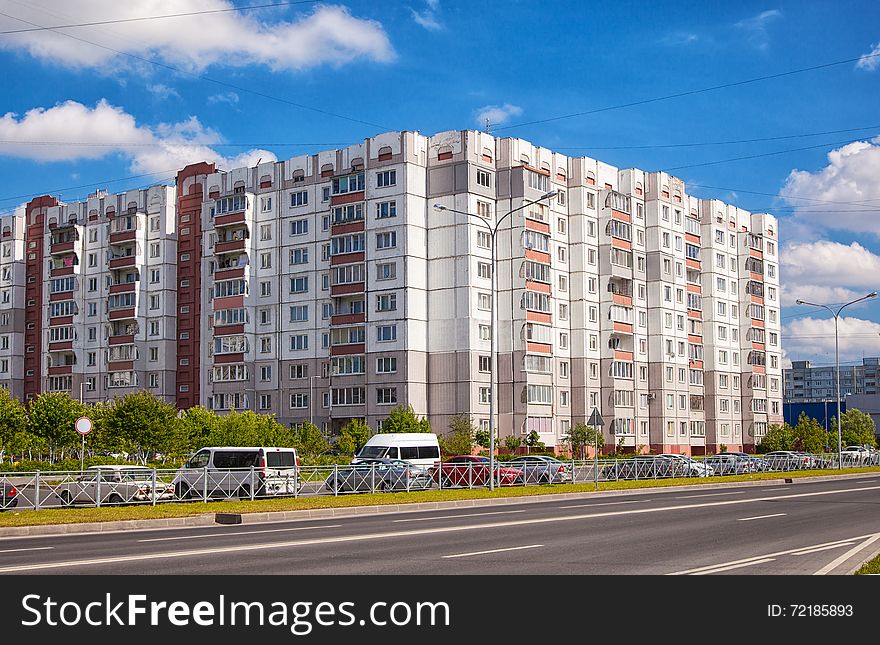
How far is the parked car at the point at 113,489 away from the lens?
28.8 metres

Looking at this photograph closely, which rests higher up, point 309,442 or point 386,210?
point 386,210

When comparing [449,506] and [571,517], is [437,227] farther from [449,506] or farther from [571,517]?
[571,517]

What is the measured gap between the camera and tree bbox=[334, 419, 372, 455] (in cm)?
6682

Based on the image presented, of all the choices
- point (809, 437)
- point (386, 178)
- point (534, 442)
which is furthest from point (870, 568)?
point (809, 437)

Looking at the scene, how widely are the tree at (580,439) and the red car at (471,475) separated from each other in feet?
99.9

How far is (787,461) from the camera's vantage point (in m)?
63.9

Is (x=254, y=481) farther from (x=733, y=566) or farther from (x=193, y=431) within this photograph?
(x=193, y=431)

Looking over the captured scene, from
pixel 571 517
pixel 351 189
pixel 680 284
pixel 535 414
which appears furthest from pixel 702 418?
pixel 571 517

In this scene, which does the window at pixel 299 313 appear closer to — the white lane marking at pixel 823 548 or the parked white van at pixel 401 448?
the parked white van at pixel 401 448

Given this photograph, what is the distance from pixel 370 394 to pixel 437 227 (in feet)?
44.1

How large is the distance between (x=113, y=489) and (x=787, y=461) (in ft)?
153

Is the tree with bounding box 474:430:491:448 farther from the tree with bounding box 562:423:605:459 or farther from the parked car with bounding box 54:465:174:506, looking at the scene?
the parked car with bounding box 54:465:174:506

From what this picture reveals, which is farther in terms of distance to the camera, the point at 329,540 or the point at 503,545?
the point at 329,540

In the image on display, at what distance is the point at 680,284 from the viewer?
310 ft
